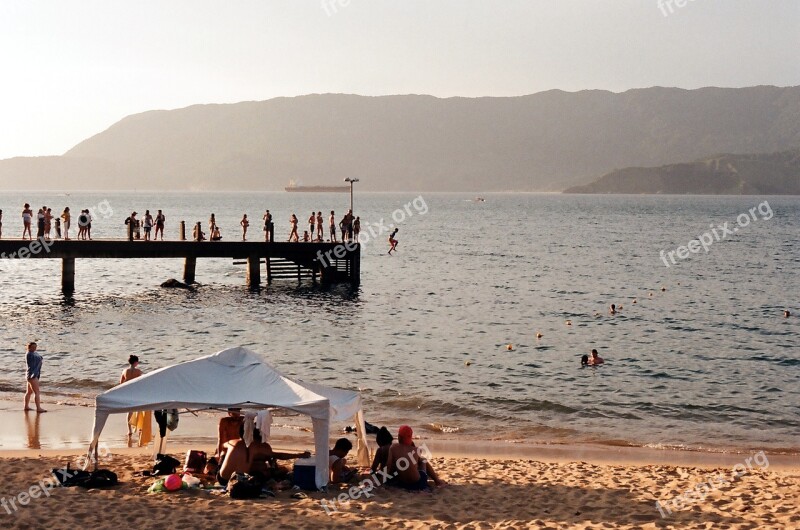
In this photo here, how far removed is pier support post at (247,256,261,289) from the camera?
4384 centimetres

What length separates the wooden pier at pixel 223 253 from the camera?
37.3m

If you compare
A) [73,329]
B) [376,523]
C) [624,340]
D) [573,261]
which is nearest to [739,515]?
[376,523]

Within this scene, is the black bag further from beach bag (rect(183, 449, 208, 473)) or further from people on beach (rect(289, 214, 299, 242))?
people on beach (rect(289, 214, 299, 242))

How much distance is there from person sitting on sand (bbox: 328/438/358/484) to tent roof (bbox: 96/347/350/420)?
1.91ft

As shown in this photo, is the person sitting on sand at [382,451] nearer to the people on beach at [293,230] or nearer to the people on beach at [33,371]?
the people on beach at [33,371]

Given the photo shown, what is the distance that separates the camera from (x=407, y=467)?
13188 millimetres

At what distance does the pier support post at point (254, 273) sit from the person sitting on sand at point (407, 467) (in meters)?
31.3

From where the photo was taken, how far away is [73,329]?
3325 centimetres

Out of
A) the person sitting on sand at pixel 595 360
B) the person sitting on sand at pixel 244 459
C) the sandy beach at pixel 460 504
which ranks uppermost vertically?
the person sitting on sand at pixel 244 459

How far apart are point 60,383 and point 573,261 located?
169ft

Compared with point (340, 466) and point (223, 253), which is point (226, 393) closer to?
point (340, 466)

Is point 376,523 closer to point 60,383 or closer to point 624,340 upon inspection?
point 60,383

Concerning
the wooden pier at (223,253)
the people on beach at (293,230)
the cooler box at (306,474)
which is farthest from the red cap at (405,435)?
the people on beach at (293,230)

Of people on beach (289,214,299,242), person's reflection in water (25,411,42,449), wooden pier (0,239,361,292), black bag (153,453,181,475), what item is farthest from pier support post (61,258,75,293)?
black bag (153,453,181,475)
